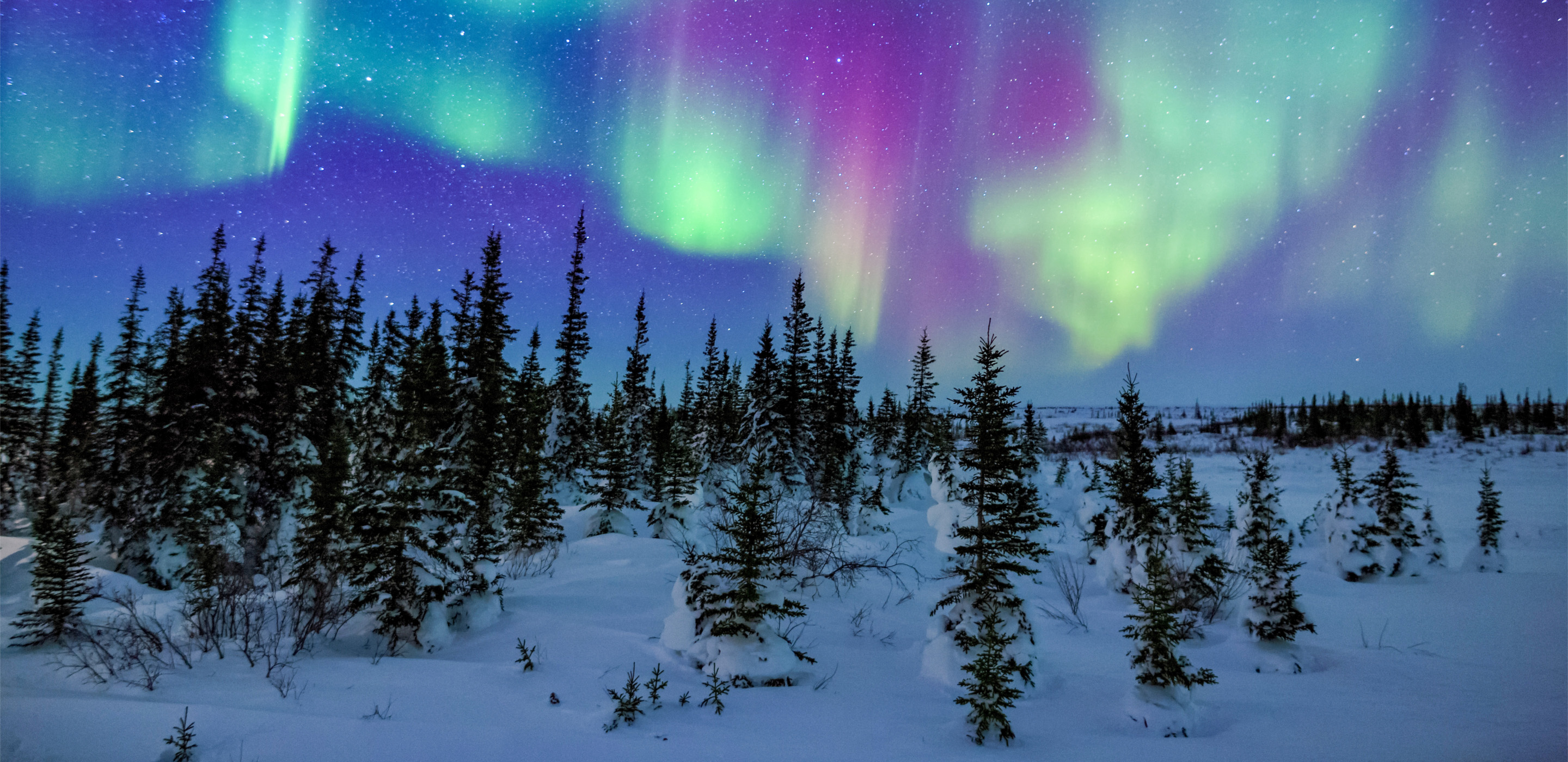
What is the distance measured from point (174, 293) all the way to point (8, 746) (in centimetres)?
3333

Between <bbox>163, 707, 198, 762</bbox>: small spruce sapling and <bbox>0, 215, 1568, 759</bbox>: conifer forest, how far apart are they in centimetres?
12

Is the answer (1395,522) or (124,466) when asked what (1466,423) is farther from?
(124,466)

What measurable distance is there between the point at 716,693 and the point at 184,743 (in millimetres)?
4106

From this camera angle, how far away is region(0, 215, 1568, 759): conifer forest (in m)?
6.44

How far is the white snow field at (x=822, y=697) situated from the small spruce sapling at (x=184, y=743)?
0.20 ft

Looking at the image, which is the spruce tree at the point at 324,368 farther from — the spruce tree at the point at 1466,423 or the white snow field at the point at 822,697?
the spruce tree at the point at 1466,423

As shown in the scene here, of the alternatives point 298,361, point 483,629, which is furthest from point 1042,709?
point 298,361

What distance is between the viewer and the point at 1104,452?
6222 cm

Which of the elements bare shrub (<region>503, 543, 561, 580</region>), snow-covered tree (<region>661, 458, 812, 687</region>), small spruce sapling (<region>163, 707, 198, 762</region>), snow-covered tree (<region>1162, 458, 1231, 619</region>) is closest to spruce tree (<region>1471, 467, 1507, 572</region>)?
snow-covered tree (<region>1162, 458, 1231, 619</region>)

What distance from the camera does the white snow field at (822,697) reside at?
4547 millimetres

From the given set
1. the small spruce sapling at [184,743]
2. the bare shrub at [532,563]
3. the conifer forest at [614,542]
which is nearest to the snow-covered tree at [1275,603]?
the conifer forest at [614,542]

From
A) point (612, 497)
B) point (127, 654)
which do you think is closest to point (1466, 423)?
point (612, 497)

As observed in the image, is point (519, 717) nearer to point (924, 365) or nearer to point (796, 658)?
point (796, 658)

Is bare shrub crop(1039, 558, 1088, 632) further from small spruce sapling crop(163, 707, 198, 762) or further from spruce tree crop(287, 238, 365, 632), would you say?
spruce tree crop(287, 238, 365, 632)
